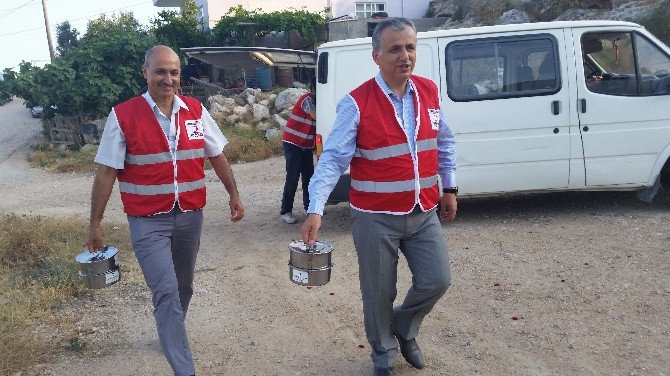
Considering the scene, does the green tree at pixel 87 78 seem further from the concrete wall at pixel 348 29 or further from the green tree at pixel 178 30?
the concrete wall at pixel 348 29

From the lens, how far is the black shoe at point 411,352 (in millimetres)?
3883

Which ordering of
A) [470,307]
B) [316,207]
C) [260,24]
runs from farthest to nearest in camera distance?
[260,24], [470,307], [316,207]

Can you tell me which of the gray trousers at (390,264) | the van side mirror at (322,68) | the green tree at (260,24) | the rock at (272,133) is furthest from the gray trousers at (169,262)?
the green tree at (260,24)

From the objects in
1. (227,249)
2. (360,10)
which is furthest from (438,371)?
(360,10)

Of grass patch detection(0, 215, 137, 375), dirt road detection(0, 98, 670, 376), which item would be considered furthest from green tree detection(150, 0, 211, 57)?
dirt road detection(0, 98, 670, 376)

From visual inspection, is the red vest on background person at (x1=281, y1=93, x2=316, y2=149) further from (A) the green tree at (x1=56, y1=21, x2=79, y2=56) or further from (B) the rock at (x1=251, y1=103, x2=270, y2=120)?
(A) the green tree at (x1=56, y1=21, x2=79, y2=56)

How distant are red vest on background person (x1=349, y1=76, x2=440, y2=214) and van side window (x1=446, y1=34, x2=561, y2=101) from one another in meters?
3.60

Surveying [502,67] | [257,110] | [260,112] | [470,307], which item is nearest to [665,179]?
[502,67]

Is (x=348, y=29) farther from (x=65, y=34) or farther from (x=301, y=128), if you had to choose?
(x=65, y=34)

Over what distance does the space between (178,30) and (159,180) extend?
22328 mm

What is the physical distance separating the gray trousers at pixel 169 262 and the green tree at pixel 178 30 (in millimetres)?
21695

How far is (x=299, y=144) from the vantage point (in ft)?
25.6

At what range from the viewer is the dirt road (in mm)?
4066

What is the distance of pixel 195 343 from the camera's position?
457cm
